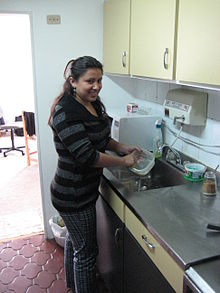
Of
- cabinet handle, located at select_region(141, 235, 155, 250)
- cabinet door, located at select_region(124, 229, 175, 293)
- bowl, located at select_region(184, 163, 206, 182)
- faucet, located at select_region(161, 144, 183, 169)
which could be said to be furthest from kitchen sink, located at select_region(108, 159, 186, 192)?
cabinet handle, located at select_region(141, 235, 155, 250)

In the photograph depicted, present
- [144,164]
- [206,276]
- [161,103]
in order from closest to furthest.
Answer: [206,276], [144,164], [161,103]

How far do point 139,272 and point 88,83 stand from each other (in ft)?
3.06

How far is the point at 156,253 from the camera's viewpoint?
48.8 inches

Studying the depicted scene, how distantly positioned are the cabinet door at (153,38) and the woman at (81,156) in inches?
11.5

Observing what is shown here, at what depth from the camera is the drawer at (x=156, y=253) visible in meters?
1.10

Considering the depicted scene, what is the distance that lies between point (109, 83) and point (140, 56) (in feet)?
2.76

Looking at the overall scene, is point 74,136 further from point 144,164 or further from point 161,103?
point 161,103

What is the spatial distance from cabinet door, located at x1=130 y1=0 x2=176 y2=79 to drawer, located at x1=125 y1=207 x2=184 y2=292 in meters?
0.72

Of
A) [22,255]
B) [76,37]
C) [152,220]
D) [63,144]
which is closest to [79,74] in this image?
[63,144]

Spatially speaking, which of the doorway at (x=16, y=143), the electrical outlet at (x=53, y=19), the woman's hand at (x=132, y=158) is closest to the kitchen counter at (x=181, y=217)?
the woman's hand at (x=132, y=158)

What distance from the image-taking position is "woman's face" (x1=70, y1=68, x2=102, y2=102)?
1523 millimetres

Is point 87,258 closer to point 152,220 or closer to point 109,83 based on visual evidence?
point 152,220

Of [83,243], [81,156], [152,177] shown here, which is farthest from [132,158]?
[83,243]

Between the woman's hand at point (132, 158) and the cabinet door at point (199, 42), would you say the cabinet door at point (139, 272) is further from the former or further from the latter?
the cabinet door at point (199, 42)
